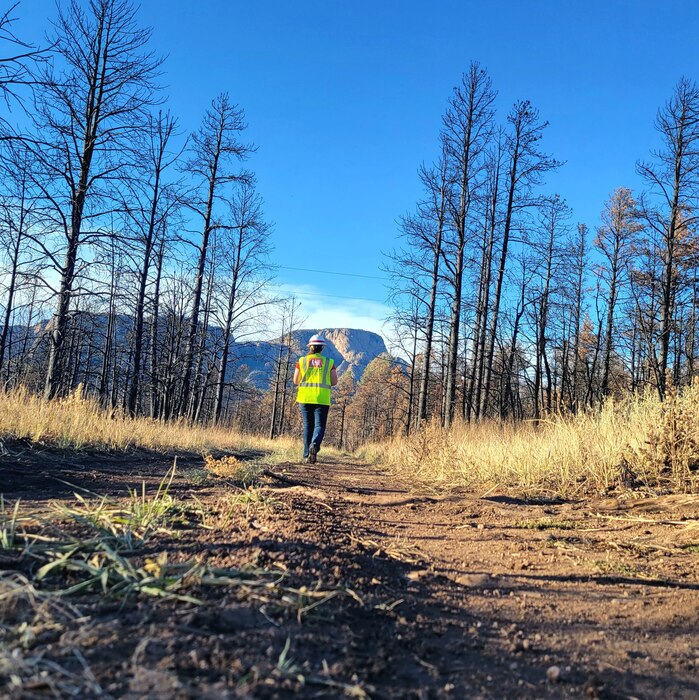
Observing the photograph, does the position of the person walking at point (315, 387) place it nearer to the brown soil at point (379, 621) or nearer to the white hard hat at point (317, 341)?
the white hard hat at point (317, 341)

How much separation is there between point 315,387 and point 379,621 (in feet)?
22.8

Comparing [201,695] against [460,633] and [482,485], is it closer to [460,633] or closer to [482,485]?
[460,633]

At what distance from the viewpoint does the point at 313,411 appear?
859cm

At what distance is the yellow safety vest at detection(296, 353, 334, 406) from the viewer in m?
8.34

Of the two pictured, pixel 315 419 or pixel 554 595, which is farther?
pixel 315 419

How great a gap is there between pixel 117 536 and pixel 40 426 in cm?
557

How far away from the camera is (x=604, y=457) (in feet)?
16.4

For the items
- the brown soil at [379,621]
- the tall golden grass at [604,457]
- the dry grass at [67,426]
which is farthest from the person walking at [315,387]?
the brown soil at [379,621]

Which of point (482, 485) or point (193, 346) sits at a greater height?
point (193, 346)

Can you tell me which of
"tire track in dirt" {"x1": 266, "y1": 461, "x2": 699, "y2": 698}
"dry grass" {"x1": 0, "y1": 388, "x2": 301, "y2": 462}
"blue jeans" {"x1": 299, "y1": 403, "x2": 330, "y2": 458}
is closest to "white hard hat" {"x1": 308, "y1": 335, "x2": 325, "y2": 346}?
"blue jeans" {"x1": 299, "y1": 403, "x2": 330, "y2": 458}

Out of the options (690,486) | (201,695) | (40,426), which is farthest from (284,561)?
(40,426)

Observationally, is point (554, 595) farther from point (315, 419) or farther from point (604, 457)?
point (315, 419)

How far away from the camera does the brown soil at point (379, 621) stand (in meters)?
1.03

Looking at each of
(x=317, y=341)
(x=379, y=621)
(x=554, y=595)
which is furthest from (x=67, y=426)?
(x=554, y=595)
